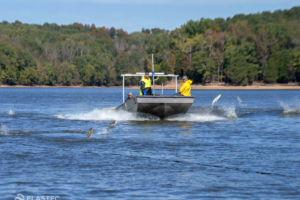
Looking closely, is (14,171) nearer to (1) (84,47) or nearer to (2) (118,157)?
(2) (118,157)

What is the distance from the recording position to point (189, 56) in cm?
11262

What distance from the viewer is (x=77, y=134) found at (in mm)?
17250

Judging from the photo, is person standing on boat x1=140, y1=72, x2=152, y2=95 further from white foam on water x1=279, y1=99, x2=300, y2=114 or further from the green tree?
the green tree

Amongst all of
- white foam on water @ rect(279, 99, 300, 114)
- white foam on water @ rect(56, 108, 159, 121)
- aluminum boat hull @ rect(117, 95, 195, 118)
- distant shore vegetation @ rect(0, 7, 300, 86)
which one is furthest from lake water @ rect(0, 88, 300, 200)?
distant shore vegetation @ rect(0, 7, 300, 86)

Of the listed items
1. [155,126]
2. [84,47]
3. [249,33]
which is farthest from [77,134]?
[84,47]

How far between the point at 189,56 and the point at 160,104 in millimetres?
92813

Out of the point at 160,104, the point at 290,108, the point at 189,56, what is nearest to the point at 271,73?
the point at 189,56

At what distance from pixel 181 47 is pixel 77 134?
104m

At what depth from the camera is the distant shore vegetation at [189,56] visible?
10609 centimetres

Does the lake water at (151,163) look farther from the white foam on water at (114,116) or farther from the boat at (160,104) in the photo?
the white foam on water at (114,116)

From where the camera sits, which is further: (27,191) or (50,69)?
(50,69)

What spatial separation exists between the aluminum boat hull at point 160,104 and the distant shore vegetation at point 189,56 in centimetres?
7017

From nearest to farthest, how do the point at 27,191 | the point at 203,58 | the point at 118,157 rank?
the point at 27,191 → the point at 118,157 → the point at 203,58

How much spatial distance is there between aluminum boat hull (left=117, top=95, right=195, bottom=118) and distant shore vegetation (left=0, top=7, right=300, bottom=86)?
2763 inches
